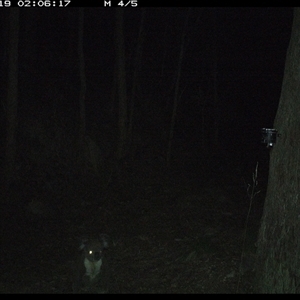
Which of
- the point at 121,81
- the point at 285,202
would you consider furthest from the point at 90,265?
the point at 121,81

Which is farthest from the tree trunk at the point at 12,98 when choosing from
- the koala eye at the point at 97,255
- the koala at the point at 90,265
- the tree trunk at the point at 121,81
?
the koala eye at the point at 97,255

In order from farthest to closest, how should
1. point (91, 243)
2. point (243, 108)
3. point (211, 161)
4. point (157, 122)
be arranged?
point (243, 108) < point (157, 122) < point (211, 161) < point (91, 243)

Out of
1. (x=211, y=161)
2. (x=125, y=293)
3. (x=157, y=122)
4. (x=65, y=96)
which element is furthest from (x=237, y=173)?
(x=125, y=293)

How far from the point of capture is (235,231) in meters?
10.8

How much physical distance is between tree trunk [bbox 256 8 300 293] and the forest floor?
62 centimetres

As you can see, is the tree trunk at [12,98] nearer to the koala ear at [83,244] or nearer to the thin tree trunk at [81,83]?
the thin tree trunk at [81,83]

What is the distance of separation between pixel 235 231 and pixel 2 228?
6673 mm

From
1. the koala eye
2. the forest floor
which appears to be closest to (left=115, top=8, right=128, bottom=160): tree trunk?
the forest floor

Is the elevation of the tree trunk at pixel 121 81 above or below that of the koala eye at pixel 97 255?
above

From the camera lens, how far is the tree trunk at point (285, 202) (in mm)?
6066

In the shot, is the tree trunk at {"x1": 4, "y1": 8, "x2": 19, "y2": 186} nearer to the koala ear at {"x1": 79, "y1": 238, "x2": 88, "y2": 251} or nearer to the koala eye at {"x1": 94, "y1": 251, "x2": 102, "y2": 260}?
the koala ear at {"x1": 79, "y1": 238, "x2": 88, "y2": 251}

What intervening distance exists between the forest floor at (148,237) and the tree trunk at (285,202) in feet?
2.03
